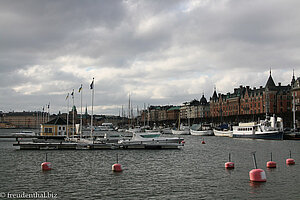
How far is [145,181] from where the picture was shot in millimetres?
31719

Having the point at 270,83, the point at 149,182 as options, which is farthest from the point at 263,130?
the point at 149,182

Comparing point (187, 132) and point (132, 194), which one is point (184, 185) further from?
point (187, 132)

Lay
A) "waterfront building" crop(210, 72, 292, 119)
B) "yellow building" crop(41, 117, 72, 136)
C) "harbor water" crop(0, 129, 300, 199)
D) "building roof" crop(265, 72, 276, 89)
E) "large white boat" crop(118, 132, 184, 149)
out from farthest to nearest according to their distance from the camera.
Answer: "building roof" crop(265, 72, 276, 89) → "waterfront building" crop(210, 72, 292, 119) → "yellow building" crop(41, 117, 72, 136) → "large white boat" crop(118, 132, 184, 149) → "harbor water" crop(0, 129, 300, 199)

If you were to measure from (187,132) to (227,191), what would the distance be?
469 ft

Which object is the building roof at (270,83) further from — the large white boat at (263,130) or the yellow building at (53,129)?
the yellow building at (53,129)

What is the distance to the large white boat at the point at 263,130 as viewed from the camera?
9712cm

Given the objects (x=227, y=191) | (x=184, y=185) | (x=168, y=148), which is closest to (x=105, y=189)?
(x=184, y=185)

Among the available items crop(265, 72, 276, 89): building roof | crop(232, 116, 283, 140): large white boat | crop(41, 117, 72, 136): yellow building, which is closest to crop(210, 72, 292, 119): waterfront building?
crop(265, 72, 276, 89): building roof

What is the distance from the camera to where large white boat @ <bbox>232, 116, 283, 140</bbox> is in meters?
97.1

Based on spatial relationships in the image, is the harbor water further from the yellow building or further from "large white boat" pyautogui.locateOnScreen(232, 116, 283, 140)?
the yellow building

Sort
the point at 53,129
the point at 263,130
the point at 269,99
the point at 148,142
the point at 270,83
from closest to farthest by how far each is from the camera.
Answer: the point at 148,142 < the point at 53,129 < the point at 263,130 < the point at 269,99 < the point at 270,83

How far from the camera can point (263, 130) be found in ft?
333

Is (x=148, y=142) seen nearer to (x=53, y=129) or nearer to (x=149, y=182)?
(x=149, y=182)

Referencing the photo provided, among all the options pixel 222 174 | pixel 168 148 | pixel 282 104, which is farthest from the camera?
pixel 282 104
